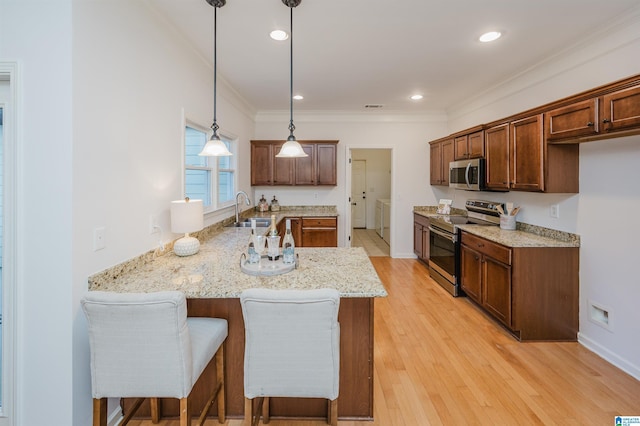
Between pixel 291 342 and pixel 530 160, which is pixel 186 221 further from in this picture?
pixel 530 160

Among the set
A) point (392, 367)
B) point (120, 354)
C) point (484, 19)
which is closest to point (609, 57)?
point (484, 19)

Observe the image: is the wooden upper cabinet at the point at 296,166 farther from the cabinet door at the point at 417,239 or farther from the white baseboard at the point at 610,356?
the white baseboard at the point at 610,356

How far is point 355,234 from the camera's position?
8.62 meters

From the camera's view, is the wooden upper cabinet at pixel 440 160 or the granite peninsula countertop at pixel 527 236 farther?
the wooden upper cabinet at pixel 440 160

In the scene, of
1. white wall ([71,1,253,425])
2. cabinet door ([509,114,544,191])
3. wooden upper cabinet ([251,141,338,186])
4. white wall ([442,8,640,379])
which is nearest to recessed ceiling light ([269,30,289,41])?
white wall ([71,1,253,425])

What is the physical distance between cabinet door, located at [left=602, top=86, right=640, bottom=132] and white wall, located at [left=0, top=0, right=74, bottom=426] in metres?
3.20

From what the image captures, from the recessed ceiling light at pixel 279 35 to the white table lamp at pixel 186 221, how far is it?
1.52 meters

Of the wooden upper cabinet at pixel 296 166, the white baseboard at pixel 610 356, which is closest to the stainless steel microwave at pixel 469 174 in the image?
the white baseboard at pixel 610 356

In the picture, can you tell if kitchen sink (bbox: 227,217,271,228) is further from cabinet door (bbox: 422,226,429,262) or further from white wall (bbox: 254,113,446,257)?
cabinet door (bbox: 422,226,429,262)

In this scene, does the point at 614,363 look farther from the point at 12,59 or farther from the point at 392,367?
the point at 12,59

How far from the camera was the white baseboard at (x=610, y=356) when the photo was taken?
2.29 meters

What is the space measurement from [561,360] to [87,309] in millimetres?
3246

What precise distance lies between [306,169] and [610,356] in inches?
169

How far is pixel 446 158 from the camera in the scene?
15.9 feet
